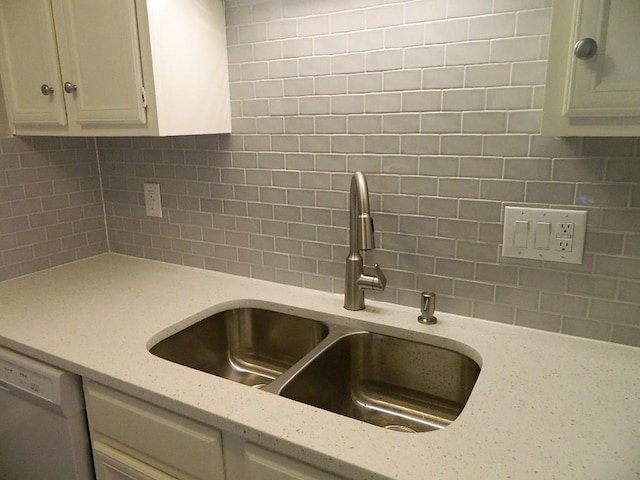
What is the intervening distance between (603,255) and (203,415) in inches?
38.9

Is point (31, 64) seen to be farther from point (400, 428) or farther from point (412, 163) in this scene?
point (400, 428)

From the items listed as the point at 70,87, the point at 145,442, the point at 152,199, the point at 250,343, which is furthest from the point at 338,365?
the point at 70,87

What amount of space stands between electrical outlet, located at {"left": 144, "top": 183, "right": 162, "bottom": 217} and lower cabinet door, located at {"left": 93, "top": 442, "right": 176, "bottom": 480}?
2.96ft

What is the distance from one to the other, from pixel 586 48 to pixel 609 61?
5 cm

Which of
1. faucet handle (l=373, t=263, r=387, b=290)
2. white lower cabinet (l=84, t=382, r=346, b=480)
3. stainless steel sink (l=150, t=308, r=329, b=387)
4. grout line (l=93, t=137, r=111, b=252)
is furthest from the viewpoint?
grout line (l=93, t=137, r=111, b=252)

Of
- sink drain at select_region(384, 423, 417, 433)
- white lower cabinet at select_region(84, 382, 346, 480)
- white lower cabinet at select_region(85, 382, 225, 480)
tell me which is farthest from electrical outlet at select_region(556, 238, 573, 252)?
white lower cabinet at select_region(85, 382, 225, 480)

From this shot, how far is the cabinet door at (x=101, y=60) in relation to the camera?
4.36 ft

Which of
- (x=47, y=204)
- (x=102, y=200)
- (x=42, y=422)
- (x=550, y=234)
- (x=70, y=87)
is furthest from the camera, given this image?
(x=102, y=200)

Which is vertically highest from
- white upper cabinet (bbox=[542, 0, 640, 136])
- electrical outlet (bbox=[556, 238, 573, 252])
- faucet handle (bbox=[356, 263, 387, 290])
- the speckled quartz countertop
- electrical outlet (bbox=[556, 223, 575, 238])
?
white upper cabinet (bbox=[542, 0, 640, 136])

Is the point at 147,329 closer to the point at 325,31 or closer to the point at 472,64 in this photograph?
the point at 325,31

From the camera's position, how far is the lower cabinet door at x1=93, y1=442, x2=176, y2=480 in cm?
113

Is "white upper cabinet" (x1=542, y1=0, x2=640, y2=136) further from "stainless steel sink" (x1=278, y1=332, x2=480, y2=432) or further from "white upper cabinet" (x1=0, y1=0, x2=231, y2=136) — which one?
"white upper cabinet" (x1=0, y1=0, x2=231, y2=136)

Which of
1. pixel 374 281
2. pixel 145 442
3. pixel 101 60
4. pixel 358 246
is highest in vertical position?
pixel 101 60

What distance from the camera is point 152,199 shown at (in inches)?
73.8
